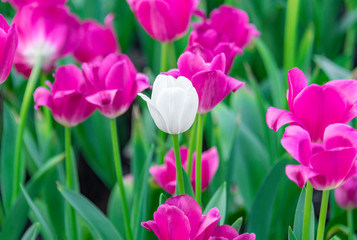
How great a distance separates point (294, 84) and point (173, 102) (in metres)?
0.14

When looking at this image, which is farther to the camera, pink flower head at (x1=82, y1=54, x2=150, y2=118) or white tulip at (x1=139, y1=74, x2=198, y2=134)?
pink flower head at (x1=82, y1=54, x2=150, y2=118)

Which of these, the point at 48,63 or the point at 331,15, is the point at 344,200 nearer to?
the point at 48,63

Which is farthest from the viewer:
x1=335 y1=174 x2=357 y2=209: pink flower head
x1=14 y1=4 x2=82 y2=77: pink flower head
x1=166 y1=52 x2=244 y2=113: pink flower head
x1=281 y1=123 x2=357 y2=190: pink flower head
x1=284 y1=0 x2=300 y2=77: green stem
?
x1=284 y1=0 x2=300 y2=77: green stem

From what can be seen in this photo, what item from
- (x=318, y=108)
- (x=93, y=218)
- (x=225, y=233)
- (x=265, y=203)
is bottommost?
(x=265, y=203)

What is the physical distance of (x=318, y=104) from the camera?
2.06ft

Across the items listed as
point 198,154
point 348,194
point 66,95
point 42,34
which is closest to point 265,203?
point 348,194

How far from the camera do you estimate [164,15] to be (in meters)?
0.95

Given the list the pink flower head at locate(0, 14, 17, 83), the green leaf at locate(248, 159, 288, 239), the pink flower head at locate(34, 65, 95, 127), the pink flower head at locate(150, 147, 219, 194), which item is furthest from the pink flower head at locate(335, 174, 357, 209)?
the pink flower head at locate(0, 14, 17, 83)

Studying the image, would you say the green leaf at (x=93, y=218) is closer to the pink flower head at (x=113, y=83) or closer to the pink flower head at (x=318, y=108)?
the pink flower head at (x=113, y=83)

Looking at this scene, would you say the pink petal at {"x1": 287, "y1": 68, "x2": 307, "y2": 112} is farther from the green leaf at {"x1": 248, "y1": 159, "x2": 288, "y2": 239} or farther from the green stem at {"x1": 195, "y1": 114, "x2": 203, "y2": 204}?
the green leaf at {"x1": 248, "y1": 159, "x2": 288, "y2": 239}

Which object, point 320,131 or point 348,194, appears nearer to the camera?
point 320,131

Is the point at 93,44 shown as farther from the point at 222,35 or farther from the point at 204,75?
the point at 204,75

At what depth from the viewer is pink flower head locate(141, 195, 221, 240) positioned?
1.99 feet

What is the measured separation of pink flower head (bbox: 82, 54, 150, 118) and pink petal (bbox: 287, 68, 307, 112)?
0.80ft
